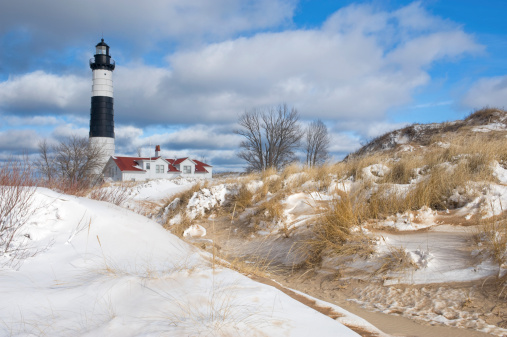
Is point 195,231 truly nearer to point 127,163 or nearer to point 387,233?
point 387,233

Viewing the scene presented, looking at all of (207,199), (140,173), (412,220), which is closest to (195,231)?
(207,199)

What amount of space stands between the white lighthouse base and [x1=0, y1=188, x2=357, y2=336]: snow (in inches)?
1398

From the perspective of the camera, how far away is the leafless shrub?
4309mm

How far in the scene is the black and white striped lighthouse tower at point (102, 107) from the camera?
127 ft

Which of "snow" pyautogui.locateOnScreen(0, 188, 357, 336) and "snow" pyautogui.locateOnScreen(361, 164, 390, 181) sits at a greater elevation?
"snow" pyautogui.locateOnScreen(361, 164, 390, 181)

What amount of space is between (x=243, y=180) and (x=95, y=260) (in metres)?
7.43

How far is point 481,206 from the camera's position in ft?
19.5

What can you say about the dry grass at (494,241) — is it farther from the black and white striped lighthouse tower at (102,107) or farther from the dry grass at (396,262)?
the black and white striped lighthouse tower at (102,107)

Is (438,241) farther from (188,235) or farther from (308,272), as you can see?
(188,235)

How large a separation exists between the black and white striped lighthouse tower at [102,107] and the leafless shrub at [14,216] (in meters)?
35.0

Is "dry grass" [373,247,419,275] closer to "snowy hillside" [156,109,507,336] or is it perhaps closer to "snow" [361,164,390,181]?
"snowy hillside" [156,109,507,336]

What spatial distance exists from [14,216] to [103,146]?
36.4 m

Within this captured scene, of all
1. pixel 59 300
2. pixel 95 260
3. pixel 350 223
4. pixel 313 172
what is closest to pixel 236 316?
pixel 59 300

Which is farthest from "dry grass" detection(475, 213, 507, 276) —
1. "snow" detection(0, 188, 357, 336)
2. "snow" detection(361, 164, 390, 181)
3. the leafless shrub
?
the leafless shrub
